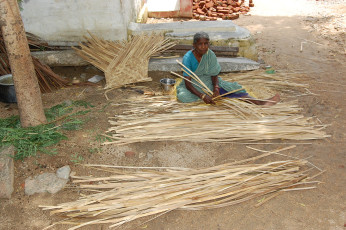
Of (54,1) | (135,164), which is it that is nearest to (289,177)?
(135,164)

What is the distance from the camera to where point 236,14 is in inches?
298

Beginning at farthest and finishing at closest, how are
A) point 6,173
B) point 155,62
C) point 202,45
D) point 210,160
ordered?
point 155,62, point 202,45, point 210,160, point 6,173

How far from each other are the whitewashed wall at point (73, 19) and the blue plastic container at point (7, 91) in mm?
1189

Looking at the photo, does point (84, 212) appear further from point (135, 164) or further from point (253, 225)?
point (253, 225)

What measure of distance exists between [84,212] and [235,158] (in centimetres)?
135

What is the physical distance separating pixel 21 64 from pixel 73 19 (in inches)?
86.0

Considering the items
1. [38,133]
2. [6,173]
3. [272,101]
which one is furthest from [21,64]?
[272,101]

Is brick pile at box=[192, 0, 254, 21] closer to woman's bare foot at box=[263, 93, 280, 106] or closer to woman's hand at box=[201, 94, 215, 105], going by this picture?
woman's bare foot at box=[263, 93, 280, 106]

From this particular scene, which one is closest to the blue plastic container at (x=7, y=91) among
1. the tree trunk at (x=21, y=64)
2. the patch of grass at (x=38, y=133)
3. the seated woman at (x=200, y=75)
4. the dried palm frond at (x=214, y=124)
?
the patch of grass at (x=38, y=133)

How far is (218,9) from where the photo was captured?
7758mm

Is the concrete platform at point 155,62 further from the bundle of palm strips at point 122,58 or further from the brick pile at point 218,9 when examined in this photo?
the brick pile at point 218,9

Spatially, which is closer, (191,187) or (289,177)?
(191,187)

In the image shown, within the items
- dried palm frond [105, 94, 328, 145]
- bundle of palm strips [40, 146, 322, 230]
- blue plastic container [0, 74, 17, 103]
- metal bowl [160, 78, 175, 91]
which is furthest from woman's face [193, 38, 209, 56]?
blue plastic container [0, 74, 17, 103]

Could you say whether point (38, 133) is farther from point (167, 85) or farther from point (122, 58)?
point (167, 85)
